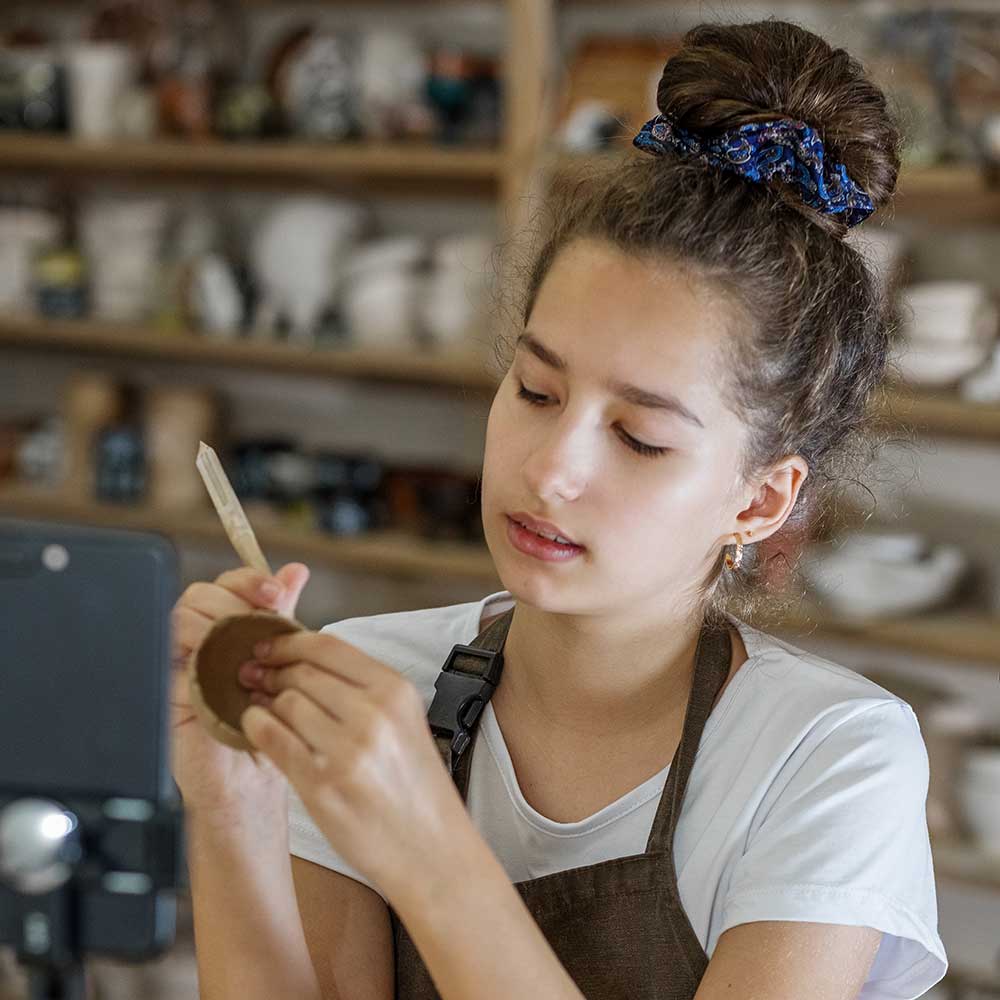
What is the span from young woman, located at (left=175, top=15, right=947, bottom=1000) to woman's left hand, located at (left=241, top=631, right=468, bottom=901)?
0.31 ft

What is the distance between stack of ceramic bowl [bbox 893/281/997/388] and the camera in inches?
84.2

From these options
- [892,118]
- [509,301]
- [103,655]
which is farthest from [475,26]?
[103,655]

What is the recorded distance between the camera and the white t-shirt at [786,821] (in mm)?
973

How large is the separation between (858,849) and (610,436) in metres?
0.34

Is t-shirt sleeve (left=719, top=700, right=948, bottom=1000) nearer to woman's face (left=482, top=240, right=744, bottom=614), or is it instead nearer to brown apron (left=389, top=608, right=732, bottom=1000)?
brown apron (left=389, top=608, right=732, bottom=1000)

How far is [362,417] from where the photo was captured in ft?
9.57

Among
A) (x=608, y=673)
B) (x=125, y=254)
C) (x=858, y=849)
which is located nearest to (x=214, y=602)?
(x=608, y=673)

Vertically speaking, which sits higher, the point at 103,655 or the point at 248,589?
the point at 103,655

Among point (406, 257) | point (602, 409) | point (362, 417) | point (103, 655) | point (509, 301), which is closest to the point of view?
Result: point (103, 655)

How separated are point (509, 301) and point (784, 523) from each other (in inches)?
14.1

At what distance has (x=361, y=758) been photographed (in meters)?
0.74

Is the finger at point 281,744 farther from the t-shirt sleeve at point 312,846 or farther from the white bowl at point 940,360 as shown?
the white bowl at point 940,360

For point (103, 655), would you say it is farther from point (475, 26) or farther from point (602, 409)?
point (475, 26)

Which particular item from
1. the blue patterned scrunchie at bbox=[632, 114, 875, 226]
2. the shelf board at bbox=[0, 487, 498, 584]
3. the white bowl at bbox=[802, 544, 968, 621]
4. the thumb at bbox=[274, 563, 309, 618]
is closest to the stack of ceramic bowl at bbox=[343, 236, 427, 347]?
the shelf board at bbox=[0, 487, 498, 584]
